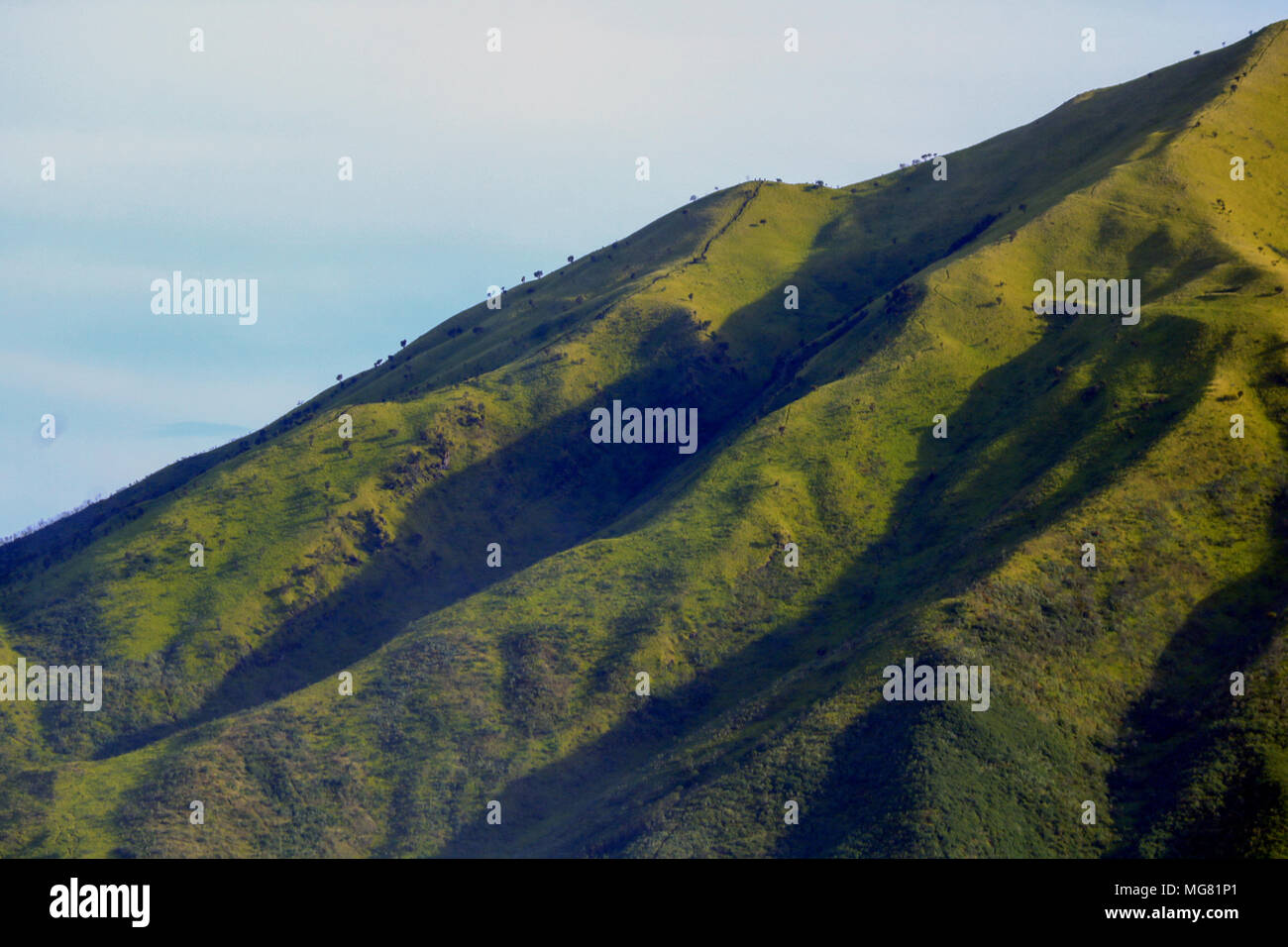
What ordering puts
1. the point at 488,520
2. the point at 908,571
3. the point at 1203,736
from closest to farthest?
the point at 1203,736 < the point at 908,571 < the point at 488,520

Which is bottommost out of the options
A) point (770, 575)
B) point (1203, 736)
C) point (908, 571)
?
point (1203, 736)

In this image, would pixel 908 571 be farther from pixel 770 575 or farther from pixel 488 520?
pixel 488 520

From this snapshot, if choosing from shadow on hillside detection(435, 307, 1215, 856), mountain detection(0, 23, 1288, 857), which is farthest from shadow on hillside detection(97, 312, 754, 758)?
shadow on hillside detection(435, 307, 1215, 856)

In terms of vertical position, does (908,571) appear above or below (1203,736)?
above

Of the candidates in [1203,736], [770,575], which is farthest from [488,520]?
[1203,736]
